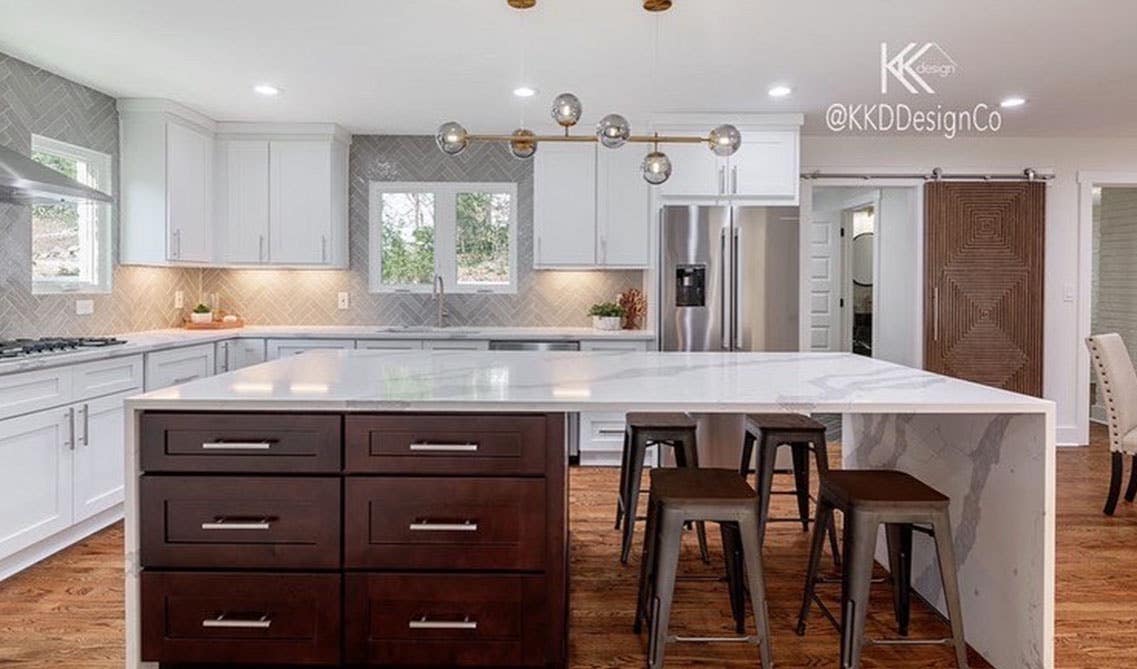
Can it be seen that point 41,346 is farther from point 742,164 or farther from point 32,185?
point 742,164

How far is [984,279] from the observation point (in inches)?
215

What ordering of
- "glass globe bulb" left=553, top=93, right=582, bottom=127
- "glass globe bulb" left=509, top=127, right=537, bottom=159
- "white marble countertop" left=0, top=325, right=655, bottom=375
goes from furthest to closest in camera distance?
"white marble countertop" left=0, top=325, right=655, bottom=375 < "glass globe bulb" left=509, top=127, right=537, bottom=159 < "glass globe bulb" left=553, top=93, right=582, bottom=127

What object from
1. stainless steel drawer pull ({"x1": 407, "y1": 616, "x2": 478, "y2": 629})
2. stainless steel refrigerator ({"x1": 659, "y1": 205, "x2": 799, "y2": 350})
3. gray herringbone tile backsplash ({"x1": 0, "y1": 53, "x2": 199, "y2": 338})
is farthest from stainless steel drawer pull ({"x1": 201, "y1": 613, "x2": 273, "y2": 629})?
stainless steel refrigerator ({"x1": 659, "y1": 205, "x2": 799, "y2": 350})

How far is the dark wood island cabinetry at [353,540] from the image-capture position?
6.68 feet

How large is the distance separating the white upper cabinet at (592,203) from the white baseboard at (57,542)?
2.99m

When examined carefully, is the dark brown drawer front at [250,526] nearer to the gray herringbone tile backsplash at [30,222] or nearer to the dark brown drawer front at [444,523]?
the dark brown drawer front at [444,523]

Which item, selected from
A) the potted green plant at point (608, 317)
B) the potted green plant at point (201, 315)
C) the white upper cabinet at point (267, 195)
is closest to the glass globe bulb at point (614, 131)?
the potted green plant at point (608, 317)

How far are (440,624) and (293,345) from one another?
11.0 feet

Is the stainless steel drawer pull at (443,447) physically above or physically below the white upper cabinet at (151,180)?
below

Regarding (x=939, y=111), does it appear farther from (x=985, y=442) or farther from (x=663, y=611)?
(x=663, y=611)

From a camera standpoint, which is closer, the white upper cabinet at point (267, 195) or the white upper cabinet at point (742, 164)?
the white upper cabinet at point (742, 164)

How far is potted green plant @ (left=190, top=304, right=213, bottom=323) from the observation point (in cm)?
516

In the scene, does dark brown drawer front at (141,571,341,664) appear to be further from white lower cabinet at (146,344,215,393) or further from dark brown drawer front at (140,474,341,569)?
white lower cabinet at (146,344,215,393)

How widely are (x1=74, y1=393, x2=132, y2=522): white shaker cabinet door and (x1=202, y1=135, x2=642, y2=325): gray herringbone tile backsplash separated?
1.98 metres
